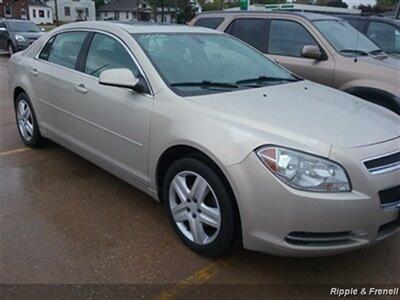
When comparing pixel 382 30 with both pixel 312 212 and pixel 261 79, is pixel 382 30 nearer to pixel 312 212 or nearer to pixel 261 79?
pixel 261 79

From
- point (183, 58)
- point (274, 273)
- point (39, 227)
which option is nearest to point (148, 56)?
point (183, 58)

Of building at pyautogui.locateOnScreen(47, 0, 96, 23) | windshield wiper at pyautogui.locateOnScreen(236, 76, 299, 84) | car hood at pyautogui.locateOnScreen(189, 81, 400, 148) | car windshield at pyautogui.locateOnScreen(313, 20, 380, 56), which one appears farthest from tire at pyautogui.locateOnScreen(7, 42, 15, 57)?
building at pyautogui.locateOnScreen(47, 0, 96, 23)

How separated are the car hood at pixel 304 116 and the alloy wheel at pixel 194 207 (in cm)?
51

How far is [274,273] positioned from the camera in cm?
288

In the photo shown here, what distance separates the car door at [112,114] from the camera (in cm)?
336

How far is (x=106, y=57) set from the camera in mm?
3871

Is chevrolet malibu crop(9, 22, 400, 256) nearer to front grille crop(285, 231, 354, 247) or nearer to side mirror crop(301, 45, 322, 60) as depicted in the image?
front grille crop(285, 231, 354, 247)

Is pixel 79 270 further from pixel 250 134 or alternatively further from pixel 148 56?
pixel 148 56

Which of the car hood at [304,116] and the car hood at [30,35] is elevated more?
the car hood at [304,116]

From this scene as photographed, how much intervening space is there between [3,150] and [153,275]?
3.19 m

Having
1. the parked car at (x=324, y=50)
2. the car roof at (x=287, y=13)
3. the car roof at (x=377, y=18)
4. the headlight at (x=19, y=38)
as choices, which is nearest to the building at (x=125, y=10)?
the headlight at (x=19, y=38)

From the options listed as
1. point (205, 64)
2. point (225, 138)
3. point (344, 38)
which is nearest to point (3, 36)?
point (344, 38)

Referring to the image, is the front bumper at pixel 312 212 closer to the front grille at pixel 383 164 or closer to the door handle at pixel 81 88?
the front grille at pixel 383 164

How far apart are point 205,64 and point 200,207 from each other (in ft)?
4.30
